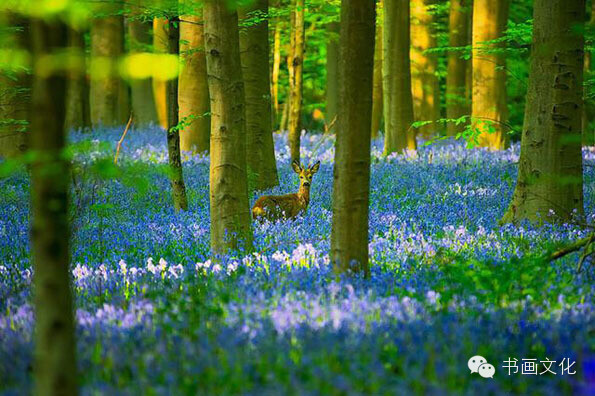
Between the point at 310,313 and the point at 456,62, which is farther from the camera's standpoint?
the point at 456,62

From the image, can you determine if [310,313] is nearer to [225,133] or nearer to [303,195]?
[225,133]

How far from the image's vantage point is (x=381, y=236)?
7.50m

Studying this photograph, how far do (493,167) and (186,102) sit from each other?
7.20 meters

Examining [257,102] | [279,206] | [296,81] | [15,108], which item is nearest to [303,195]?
[279,206]

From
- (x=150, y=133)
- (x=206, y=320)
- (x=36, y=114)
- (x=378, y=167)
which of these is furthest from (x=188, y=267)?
(x=150, y=133)

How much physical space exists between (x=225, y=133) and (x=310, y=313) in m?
3.03

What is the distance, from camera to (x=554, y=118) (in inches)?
318

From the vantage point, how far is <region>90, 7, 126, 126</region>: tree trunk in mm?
22531

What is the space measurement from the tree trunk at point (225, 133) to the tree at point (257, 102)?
458cm

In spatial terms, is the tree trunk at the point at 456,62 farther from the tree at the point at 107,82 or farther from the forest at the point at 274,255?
the tree at the point at 107,82

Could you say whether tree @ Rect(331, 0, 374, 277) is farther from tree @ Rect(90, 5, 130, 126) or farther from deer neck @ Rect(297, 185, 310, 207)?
tree @ Rect(90, 5, 130, 126)

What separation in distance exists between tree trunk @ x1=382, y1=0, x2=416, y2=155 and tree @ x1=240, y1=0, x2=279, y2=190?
4.82 meters

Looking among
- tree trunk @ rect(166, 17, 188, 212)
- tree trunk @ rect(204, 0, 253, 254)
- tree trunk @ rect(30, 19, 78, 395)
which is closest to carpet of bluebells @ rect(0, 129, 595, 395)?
tree trunk @ rect(30, 19, 78, 395)

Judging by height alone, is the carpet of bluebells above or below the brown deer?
below
